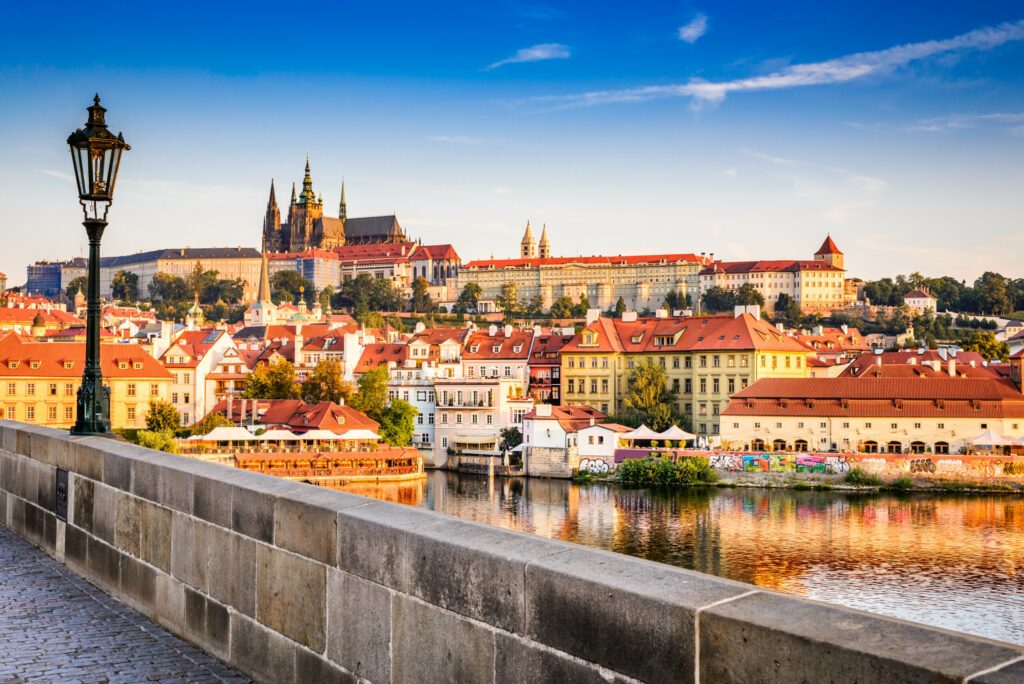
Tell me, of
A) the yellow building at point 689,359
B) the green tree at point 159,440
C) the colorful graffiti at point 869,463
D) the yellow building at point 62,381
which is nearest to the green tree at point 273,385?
the yellow building at point 62,381

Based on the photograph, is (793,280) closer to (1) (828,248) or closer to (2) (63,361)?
(1) (828,248)

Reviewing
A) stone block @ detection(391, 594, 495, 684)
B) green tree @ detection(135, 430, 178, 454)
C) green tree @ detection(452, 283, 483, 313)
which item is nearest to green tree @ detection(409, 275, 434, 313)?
green tree @ detection(452, 283, 483, 313)

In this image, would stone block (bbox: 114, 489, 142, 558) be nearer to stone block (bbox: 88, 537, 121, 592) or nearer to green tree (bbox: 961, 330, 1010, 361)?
stone block (bbox: 88, 537, 121, 592)

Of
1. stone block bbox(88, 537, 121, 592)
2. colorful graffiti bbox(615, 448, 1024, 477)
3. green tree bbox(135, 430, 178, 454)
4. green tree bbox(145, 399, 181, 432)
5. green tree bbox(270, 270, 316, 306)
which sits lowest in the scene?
colorful graffiti bbox(615, 448, 1024, 477)

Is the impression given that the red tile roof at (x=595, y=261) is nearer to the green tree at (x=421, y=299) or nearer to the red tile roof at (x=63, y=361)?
the green tree at (x=421, y=299)

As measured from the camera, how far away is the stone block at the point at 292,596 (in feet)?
17.2

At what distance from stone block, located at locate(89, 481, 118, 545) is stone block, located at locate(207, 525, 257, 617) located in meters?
1.90

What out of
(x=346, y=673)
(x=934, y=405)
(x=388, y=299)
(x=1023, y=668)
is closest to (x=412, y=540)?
(x=346, y=673)

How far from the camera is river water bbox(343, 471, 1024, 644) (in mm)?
32594

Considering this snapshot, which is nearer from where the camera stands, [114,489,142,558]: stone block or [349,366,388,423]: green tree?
[114,489,142,558]: stone block

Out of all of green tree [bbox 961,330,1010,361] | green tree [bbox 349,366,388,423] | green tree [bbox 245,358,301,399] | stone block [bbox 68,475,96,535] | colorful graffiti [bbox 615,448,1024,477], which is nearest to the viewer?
stone block [bbox 68,475,96,535]

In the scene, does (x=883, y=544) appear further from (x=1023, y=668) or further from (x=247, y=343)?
(x=247, y=343)

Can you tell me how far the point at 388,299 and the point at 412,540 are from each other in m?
171

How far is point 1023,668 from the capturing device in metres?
2.60
